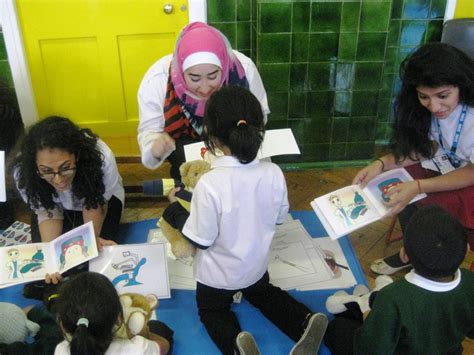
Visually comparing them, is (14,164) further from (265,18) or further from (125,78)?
(265,18)

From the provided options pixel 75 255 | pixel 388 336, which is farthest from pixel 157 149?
pixel 388 336

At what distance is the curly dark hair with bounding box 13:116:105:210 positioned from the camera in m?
1.61

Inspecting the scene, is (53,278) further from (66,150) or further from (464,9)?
(464,9)

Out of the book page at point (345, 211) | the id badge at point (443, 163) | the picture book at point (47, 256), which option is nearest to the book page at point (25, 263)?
the picture book at point (47, 256)

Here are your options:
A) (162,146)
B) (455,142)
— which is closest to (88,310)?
(162,146)

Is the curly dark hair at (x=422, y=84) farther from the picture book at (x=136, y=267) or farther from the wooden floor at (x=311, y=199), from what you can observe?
the picture book at (x=136, y=267)

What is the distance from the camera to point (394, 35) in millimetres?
2645

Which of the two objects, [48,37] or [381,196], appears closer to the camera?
[381,196]

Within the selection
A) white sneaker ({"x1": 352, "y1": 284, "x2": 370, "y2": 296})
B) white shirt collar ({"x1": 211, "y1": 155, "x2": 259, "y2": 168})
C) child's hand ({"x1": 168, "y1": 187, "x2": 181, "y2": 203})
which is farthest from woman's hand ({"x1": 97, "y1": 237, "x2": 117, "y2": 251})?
white sneaker ({"x1": 352, "y1": 284, "x2": 370, "y2": 296})

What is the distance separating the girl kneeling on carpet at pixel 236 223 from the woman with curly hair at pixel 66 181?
0.55m

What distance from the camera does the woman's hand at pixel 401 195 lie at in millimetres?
1680

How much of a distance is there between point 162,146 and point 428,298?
1.18 meters

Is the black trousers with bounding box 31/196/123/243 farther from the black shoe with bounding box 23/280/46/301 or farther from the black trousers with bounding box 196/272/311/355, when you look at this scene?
the black trousers with bounding box 196/272/311/355

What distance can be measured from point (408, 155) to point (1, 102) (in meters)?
2.00
